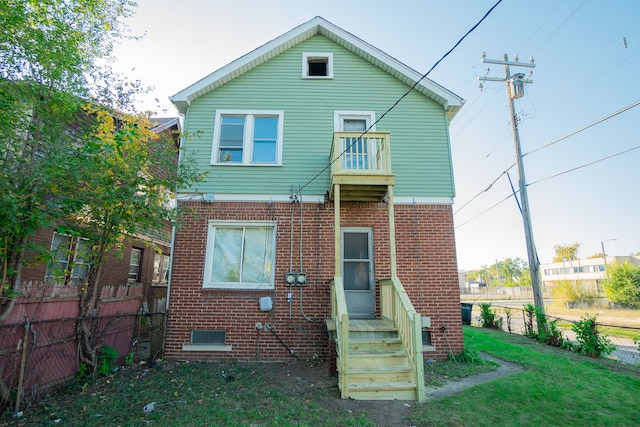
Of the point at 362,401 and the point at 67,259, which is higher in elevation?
the point at 67,259

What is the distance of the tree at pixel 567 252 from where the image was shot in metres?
63.8

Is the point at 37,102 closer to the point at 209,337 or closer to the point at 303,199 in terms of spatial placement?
the point at 303,199

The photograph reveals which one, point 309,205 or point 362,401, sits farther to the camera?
point 309,205

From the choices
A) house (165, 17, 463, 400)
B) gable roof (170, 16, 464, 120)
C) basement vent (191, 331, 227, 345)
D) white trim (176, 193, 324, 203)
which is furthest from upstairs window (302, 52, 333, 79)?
basement vent (191, 331, 227, 345)

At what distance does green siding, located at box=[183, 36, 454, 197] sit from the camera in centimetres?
827

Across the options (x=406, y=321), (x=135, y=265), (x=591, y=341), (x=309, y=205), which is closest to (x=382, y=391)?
(x=406, y=321)

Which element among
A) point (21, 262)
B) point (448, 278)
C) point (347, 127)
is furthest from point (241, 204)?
point (448, 278)

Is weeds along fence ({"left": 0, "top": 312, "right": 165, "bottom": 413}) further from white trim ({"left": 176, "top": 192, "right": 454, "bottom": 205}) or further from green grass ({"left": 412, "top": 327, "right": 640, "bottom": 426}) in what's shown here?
green grass ({"left": 412, "top": 327, "right": 640, "bottom": 426})

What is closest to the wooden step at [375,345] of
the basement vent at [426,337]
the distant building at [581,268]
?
the basement vent at [426,337]

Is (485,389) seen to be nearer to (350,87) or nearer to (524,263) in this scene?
(350,87)

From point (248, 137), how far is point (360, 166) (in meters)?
3.02

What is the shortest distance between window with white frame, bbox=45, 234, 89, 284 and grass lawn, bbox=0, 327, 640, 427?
183cm

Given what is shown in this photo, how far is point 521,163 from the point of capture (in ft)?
38.4

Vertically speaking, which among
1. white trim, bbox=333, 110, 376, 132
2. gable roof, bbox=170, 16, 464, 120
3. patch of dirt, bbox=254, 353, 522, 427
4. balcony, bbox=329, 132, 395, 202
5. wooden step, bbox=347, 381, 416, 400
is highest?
gable roof, bbox=170, 16, 464, 120
